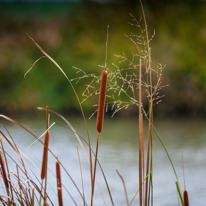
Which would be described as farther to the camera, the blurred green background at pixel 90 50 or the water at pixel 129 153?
the blurred green background at pixel 90 50

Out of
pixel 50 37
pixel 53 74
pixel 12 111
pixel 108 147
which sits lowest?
pixel 108 147

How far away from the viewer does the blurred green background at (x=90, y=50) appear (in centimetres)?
206

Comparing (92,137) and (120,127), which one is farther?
(120,127)

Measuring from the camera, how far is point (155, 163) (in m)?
1.38

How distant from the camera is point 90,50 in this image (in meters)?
2.28

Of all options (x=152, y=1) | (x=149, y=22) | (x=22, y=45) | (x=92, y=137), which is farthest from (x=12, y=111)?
(x=152, y=1)

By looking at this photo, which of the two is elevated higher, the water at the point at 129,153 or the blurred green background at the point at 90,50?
the blurred green background at the point at 90,50

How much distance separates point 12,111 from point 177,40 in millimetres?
1271

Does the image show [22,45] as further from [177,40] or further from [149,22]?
[177,40]

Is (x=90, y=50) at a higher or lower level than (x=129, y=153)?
higher

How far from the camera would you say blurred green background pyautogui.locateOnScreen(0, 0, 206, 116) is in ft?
6.75

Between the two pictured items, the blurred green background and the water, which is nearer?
the water

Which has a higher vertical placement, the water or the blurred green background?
the blurred green background

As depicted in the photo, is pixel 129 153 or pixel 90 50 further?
pixel 90 50
